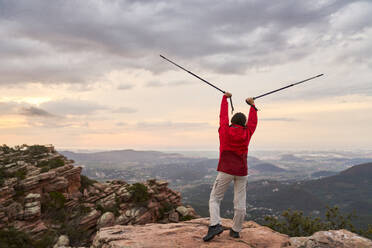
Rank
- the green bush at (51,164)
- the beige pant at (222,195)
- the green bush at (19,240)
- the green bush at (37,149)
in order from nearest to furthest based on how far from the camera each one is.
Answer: the beige pant at (222,195) → the green bush at (19,240) → the green bush at (51,164) → the green bush at (37,149)

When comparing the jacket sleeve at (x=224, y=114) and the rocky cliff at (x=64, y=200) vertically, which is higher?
the jacket sleeve at (x=224, y=114)

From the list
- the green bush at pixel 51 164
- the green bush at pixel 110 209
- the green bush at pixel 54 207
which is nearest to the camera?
the green bush at pixel 54 207

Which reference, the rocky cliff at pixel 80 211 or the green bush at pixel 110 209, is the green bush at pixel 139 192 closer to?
the rocky cliff at pixel 80 211

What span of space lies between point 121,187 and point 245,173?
3232 cm

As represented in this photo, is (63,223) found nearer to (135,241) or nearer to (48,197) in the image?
(48,197)

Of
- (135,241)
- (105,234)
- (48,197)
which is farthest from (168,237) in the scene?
(48,197)

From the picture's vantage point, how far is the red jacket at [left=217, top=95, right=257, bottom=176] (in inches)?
373

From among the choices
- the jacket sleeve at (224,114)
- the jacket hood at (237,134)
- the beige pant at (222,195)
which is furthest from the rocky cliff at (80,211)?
the jacket sleeve at (224,114)

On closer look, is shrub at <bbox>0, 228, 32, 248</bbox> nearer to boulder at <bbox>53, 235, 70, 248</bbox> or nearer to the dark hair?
boulder at <bbox>53, 235, 70, 248</bbox>

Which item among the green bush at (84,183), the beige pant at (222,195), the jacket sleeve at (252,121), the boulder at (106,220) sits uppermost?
the jacket sleeve at (252,121)

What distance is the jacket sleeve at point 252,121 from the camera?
9.99m

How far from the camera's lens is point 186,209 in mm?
37938

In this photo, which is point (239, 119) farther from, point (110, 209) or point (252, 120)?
point (110, 209)

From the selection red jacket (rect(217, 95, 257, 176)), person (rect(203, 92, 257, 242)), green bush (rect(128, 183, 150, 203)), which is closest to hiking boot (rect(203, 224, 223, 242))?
person (rect(203, 92, 257, 242))
